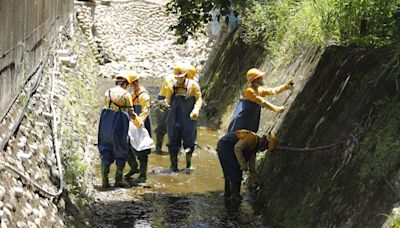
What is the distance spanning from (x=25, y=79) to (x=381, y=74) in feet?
15.3

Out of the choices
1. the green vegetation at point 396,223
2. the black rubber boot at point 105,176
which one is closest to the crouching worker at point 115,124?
the black rubber boot at point 105,176

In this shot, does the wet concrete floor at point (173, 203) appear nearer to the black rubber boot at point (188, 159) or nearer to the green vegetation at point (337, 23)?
the black rubber boot at point (188, 159)

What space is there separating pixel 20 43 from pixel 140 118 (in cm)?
245

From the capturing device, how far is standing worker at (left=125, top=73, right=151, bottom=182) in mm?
10539

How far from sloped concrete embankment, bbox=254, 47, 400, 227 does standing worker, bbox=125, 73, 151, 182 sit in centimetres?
192

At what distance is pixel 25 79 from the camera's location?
30.4 ft

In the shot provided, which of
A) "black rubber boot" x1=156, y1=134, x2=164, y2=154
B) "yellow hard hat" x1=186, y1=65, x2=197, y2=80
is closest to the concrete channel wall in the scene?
"yellow hard hat" x1=186, y1=65, x2=197, y2=80

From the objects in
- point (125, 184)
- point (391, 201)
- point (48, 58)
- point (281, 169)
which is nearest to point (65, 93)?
point (48, 58)

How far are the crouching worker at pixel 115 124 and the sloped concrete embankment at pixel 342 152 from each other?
2083mm

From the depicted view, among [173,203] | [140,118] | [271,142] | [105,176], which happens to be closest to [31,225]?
[173,203]

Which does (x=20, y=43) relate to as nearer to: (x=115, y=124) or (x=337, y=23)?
(x=115, y=124)

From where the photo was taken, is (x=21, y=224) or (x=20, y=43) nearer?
(x=21, y=224)

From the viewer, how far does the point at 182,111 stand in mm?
11680

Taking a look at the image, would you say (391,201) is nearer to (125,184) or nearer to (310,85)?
(310,85)
